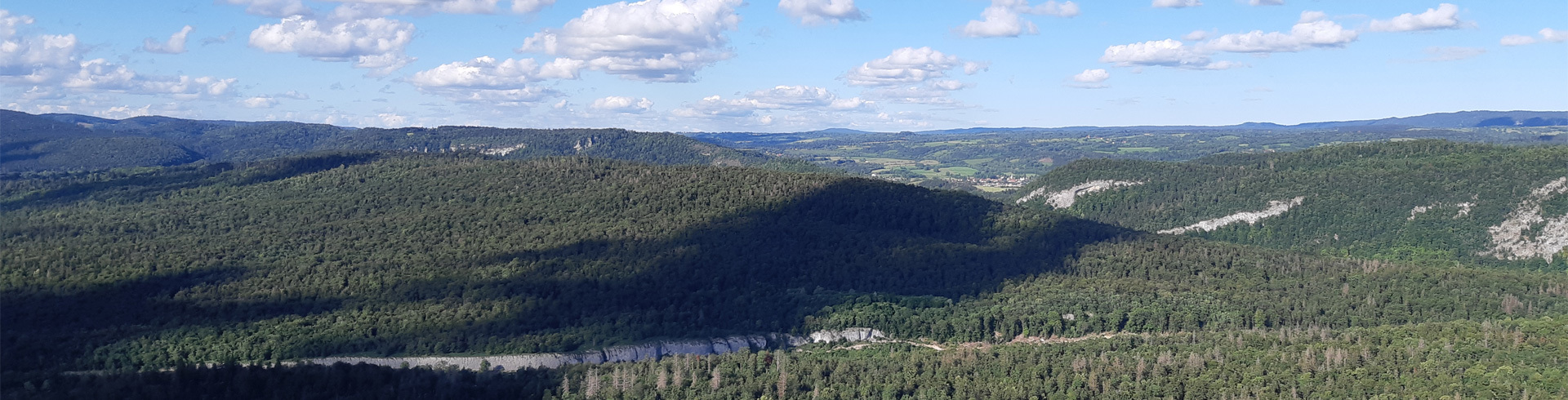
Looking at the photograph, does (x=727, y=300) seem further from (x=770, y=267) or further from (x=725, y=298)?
(x=770, y=267)

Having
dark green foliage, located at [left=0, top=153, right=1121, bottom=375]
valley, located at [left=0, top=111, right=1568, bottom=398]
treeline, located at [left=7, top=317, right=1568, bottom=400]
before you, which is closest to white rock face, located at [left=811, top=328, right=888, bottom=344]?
valley, located at [left=0, top=111, right=1568, bottom=398]

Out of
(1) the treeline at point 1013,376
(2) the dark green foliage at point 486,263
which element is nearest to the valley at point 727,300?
(1) the treeline at point 1013,376

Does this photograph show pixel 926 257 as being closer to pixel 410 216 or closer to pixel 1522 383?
pixel 410 216

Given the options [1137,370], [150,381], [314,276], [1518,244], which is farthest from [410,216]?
[1518,244]

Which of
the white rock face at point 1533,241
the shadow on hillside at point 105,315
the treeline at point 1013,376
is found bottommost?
the white rock face at point 1533,241

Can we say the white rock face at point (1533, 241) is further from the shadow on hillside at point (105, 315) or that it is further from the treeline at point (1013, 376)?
the shadow on hillside at point (105, 315)

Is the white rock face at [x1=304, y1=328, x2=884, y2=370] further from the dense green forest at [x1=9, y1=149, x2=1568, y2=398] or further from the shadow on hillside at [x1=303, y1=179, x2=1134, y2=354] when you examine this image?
the shadow on hillside at [x1=303, y1=179, x2=1134, y2=354]

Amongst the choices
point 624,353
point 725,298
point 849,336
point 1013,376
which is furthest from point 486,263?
point 1013,376
